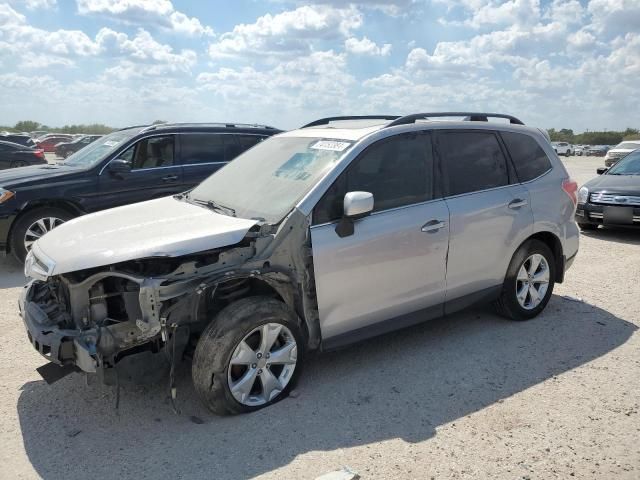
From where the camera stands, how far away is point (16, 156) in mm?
17141

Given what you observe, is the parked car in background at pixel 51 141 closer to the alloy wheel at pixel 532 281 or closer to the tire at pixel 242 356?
the alloy wheel at pixel 532 281

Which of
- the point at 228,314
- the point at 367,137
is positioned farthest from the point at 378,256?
the point at 228,314

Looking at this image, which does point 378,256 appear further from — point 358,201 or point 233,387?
point 233,387

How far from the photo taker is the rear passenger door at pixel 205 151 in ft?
26.3

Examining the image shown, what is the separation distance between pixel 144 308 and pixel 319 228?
4.07 feet

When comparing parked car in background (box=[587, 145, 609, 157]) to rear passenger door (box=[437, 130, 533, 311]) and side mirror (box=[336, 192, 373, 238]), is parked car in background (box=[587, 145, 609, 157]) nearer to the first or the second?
rear passenger door (box=[437, 130, 533, 311])

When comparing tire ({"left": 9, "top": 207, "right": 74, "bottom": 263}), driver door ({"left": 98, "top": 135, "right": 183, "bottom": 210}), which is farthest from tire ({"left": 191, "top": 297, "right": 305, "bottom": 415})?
tire ({"left": 9, "top": 207, "right": 74, "bottom": 263})

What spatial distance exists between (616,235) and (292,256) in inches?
307

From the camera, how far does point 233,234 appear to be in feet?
11.5

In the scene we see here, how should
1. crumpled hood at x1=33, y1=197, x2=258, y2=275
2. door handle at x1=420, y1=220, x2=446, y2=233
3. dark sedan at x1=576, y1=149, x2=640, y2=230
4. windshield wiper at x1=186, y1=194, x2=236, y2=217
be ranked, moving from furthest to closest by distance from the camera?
dark sedan at x1=576, y1=149, x2=640, y2=230 < door handle at x1=420, y1=220, x2=446, y2=233 < windshield wiper at x1=186, y1=194, x2=236, y2=217 < crumpled hood at x1=33, y1=197, x2=258, y2=275

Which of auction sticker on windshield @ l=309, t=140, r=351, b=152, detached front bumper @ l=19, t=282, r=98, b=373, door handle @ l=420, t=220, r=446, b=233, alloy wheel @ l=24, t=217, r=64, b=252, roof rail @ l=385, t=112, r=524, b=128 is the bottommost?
detached front bumper @ l=19, t=282, r=98, b=373

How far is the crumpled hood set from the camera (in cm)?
330

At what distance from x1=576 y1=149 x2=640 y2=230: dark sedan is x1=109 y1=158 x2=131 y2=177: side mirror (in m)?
7.32

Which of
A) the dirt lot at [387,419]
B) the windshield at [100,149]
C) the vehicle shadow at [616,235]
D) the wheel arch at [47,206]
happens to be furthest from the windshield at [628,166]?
the wheel arch at [47,206]
